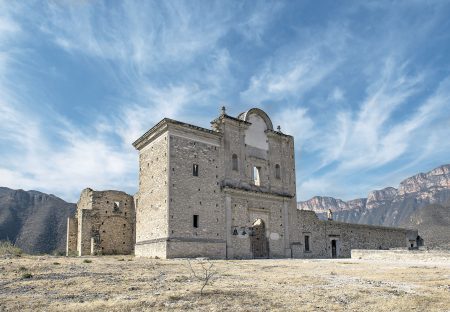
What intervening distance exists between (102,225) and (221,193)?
334 inches

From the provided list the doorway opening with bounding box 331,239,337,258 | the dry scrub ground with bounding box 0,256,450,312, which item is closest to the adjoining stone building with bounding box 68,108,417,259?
the doorway opening with bounding box 331,239,337,258

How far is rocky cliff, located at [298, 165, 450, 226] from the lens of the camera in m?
142

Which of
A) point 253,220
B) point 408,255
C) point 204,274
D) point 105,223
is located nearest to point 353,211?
point 253,220

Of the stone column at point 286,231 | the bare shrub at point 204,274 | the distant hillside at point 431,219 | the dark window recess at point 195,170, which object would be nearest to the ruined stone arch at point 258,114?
the dark window recess at point 195,170

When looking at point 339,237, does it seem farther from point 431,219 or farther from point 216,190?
point 431,219

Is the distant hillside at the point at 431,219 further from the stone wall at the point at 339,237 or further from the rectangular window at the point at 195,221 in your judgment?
the rectangular window at the point at 195,221

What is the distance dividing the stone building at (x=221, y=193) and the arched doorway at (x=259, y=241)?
0.06 m

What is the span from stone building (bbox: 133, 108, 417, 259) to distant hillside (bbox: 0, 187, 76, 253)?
1362 inches

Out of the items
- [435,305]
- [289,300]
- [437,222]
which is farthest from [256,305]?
[437,222]

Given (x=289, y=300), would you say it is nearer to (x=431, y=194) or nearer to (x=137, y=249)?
(x=137, y=249)

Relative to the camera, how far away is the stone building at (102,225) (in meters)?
25.2

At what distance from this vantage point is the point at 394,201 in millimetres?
154750

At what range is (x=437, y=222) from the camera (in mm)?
89188

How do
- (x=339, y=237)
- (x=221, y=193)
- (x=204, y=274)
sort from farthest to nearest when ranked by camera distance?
(x=339, y=237) < (x=221, y=193) < (x=204, y=274)
